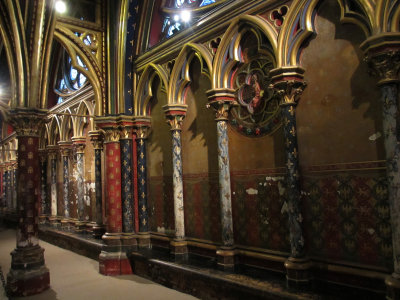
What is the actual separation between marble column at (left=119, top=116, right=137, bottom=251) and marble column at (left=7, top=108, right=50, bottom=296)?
1.63m

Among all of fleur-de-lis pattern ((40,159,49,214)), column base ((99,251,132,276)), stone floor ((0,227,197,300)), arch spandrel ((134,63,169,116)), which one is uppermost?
arch spandrel ((134,63,169,116))

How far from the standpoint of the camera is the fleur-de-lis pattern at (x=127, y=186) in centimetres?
777

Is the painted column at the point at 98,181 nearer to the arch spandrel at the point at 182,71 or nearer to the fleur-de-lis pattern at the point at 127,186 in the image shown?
the fleur-de-lis pattern at the point at 127,186

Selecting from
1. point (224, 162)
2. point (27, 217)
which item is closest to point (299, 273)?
point (224, 162)

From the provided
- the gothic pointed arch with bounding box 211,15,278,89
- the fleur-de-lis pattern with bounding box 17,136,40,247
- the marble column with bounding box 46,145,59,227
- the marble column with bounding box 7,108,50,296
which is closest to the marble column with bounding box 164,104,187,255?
the gothic pointed arch with bounding box 211,15,278,89

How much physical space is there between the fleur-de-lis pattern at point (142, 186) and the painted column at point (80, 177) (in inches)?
152

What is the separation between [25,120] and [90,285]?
339 cm

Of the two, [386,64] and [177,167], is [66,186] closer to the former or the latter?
[177,167]

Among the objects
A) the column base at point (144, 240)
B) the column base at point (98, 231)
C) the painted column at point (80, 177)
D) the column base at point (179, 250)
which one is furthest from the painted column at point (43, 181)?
the column base at point (179, 250)

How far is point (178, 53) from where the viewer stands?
271 inches

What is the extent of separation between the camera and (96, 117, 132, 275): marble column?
24.5 feet

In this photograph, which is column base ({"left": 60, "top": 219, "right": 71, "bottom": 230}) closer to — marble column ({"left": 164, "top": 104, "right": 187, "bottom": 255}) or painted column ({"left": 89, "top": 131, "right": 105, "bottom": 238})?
painted column ({"left": 89, "top": 131, "right": 105, "bottom": 238})

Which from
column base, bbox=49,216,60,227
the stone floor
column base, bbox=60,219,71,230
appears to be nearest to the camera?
the stone floor

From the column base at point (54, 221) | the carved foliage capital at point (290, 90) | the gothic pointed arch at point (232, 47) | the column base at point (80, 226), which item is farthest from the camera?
the column base at point (54, 221)
